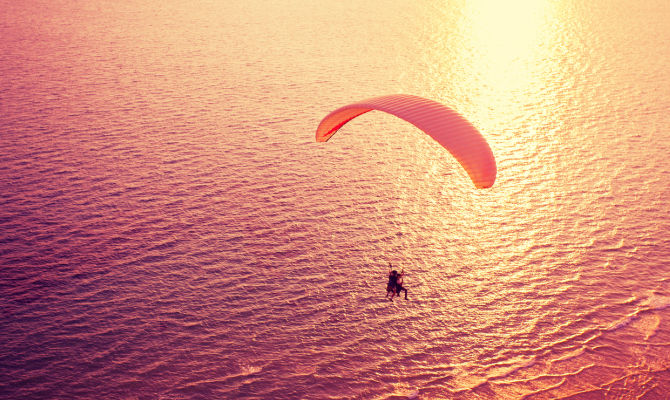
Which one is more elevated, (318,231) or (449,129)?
(318,231)

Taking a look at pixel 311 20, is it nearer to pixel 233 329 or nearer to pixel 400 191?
pixel 400 191

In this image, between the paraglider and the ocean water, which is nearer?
the paraglider

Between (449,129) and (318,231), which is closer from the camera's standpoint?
(449,129)

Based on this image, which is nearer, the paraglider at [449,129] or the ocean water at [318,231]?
the paraglider at [449,129]

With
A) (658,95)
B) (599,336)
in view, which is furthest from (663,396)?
(658,95)
